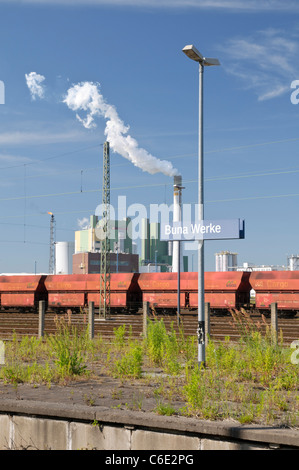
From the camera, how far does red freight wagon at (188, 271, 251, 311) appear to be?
95.5 ft

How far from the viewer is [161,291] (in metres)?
31.4

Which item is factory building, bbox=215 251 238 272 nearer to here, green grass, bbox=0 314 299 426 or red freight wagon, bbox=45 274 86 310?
red freight wagon, bbox=45 274 86 310

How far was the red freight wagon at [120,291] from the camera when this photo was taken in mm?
32812

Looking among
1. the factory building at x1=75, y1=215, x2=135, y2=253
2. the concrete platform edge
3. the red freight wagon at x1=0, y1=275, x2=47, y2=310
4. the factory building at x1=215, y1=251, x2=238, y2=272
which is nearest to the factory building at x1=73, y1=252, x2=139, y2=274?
the factory building at x1=75, y1=215, x2=135, y2=253

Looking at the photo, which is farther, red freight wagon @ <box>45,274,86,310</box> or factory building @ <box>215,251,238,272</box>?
factory building @ <box>215,251,238,272</box>

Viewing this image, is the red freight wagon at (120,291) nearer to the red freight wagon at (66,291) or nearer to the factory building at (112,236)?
the red freight wagon at (66,291)

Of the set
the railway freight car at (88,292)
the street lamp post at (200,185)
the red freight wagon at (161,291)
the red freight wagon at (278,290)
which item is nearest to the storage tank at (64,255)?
the railway freight car at (88,292)

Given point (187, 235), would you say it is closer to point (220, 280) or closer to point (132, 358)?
point (132, 358)

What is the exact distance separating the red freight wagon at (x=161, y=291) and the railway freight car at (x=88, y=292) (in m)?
1.10

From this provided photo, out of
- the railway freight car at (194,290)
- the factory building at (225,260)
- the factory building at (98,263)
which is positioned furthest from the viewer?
the factory building at (225,260)

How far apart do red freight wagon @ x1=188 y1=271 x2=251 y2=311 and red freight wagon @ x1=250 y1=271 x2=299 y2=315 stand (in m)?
0.79

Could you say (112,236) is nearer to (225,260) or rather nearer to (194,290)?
(225,260)

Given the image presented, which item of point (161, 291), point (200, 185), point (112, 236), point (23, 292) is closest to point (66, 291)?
point (23, 292)
